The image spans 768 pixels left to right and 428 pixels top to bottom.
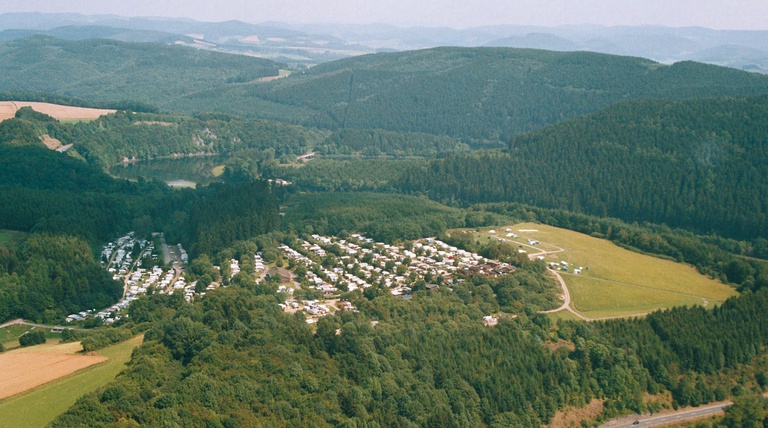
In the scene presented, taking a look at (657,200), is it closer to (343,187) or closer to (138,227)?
(343,187)

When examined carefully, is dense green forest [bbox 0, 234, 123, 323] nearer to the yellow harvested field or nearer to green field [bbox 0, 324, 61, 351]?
green field [bbox 0, 324, 61, 351]

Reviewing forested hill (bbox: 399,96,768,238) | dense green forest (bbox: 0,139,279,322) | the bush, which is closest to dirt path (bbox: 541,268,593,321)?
dense green forest (bbox: 0,139,279,322)

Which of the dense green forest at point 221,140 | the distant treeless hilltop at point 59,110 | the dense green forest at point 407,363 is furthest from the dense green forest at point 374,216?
the distant treeless hilltop at point 59,110

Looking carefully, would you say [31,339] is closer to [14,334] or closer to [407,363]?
[14,334]

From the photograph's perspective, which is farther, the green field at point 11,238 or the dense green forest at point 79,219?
the green field at point 11,238

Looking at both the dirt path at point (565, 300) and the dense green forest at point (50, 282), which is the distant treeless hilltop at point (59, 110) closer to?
the dense green forest at point (50, 282)

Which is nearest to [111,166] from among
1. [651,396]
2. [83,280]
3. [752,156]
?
[83,280]
